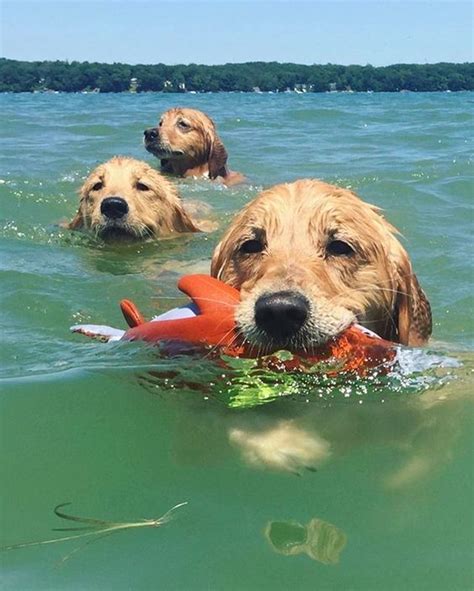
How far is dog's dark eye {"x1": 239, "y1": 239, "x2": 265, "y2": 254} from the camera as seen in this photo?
522cm

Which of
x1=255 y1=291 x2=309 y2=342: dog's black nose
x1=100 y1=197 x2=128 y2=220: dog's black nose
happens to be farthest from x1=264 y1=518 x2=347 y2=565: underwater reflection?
x1=100 y1=197 x2=128 y2=220: dog's black nose

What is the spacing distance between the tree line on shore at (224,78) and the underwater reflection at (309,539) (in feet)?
216

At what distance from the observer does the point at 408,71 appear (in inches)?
2761

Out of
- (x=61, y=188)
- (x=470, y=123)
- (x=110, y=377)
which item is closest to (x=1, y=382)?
(x=110, y=377)

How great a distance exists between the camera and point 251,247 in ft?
17.3

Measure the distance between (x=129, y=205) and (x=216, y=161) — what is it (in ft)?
17.2

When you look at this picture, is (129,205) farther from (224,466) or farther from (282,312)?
(224,466)

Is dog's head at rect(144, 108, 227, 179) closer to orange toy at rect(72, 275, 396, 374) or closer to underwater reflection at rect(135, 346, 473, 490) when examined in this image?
orange toy at rect(72, 275, 396, 374)

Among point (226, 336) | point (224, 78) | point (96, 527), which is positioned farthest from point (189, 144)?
point (224, 78)

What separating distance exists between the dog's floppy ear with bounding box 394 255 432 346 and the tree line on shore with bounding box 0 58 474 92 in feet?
208

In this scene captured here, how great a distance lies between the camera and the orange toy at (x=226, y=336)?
454 centimetres

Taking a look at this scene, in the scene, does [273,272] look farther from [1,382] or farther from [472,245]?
[472,245]

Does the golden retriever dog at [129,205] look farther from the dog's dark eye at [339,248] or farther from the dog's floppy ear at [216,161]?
the dog's dark eye at [339,248]

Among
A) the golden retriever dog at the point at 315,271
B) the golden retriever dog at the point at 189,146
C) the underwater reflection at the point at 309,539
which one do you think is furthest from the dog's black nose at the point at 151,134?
the underwater reflection at the point at 309,539
